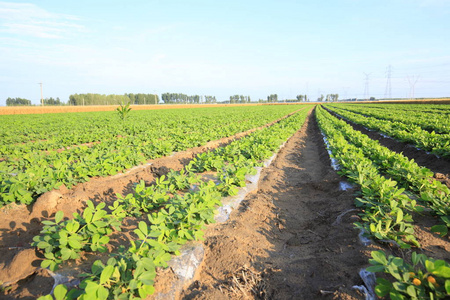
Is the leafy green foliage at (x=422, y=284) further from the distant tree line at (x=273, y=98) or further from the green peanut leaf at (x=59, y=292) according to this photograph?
the distant tree line at (x=273, y=98)

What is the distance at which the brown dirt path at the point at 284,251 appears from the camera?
2.24m

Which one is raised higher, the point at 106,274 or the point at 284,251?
the point at 106,274

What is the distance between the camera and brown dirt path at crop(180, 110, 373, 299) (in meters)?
2.24

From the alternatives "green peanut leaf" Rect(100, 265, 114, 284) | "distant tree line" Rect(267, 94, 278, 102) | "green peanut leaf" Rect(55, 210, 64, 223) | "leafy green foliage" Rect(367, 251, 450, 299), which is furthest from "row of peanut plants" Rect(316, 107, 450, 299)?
"distant tree line" Rect(267, 94, 278, 102)

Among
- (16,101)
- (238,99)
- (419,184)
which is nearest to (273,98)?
(238,99)

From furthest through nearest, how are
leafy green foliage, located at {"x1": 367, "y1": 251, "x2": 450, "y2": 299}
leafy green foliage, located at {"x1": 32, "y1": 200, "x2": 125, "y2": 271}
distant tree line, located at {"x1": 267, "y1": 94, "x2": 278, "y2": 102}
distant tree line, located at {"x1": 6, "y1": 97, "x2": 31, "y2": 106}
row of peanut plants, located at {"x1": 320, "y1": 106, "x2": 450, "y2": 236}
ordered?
1. distant tree line, located at {"x1": 267, "y1": 94, "x2": 278, "y2": 102}
2. distant tree line, located at {"x1": 6, "y1": 97, "x2": 31, "y2": 106}
3. row of peanut plants, located at {"x1": 320, "y1": 106, "x2": 450, "y2": 236}
4. leafy green foliage, located at {"x1": 32, "y1": 200, "x2": 125, "y2": 271}
5. leafy green foliage, located at {"x1": 367, "y1": 251, "x2": 450, "y2": 299}

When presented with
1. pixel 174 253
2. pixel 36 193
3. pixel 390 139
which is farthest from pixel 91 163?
pixel 390 139

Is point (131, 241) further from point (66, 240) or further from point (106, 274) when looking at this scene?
point (66, 240)

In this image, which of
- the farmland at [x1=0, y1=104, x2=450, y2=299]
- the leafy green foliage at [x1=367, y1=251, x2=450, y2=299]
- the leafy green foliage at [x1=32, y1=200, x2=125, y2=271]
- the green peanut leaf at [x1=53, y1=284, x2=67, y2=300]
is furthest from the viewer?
the leafy green foliage at [x1=32, y1=200, x2=125, y2=271]

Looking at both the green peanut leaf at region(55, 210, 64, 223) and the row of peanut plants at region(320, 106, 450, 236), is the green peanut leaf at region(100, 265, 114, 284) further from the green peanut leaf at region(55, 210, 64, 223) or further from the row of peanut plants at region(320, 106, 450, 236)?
the row of peanut plants at region(320, 106, 450, 236)

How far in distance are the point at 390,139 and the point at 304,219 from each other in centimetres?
919

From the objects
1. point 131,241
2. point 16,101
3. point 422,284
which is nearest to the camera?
point 422,284

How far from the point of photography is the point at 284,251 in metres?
3.10

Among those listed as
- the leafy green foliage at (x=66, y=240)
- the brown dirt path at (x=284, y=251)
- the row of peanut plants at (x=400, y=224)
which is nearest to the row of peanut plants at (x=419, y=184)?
the row of peanut plants at (x=400, y=224)
